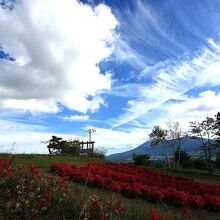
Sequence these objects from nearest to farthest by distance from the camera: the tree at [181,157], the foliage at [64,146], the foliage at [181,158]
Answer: the foliage at [64,146]
the foliage at [181,158]
the tree at [181,157]

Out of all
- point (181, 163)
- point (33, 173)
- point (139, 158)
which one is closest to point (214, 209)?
point (33, 173)

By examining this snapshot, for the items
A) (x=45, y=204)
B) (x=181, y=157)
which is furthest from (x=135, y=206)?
(x=181, y=157)

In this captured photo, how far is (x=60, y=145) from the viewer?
38.7m

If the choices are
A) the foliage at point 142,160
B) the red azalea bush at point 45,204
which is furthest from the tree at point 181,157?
the red azalea bush at point 45,204

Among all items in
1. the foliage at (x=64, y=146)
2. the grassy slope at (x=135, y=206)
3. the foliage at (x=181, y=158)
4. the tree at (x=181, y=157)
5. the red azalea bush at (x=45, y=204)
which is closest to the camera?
the red azalea bush at (x=45, y=204)

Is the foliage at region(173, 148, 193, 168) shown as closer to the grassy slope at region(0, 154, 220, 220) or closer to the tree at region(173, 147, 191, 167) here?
the tree at region(173, 147, 191, 167)

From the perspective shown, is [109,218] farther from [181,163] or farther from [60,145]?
[181,163]

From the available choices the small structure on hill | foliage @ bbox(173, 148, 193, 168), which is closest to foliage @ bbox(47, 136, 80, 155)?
the small structure on hill

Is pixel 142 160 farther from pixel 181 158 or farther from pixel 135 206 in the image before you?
pixel 135 206

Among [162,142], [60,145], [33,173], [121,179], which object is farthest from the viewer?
[162,142]

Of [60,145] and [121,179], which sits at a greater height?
[60,145]

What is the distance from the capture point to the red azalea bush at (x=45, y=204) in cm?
760

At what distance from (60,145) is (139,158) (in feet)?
30.0

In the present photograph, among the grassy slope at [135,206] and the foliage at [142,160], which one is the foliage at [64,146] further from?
the grassy slope at [135,206]
